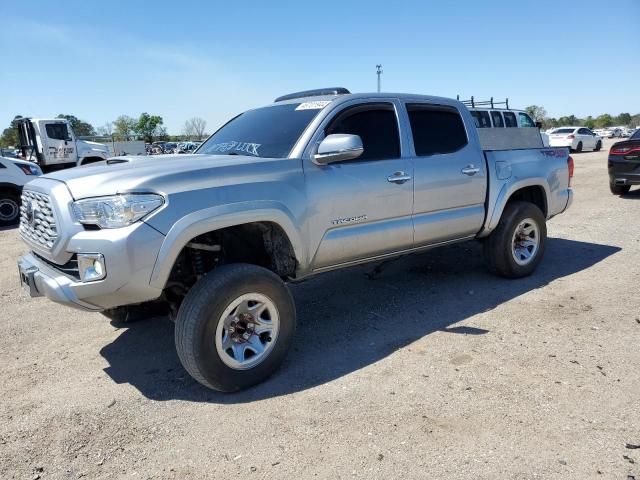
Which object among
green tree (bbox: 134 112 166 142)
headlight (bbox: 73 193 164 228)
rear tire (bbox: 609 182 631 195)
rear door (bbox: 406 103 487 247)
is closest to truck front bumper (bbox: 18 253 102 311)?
headlight (bbox: 73 193 164 228)

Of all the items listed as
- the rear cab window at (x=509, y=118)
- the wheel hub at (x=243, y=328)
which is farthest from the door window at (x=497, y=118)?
the wheel hub at (x=243, y=328)

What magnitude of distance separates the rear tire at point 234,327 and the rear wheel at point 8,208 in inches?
390

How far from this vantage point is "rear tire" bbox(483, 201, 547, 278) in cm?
520

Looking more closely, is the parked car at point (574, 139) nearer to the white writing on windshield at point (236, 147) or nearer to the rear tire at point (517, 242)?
the rear tire at point (517, 242)

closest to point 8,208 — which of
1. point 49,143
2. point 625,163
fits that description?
point 49,143

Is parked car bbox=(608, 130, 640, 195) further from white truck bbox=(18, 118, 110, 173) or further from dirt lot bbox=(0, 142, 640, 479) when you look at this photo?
white truck bbox=(18, 118, 110, 173)

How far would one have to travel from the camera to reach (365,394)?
3162 millimetres

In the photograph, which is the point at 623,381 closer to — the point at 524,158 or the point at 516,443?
the point at 516,443

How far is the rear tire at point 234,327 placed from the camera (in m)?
3.05

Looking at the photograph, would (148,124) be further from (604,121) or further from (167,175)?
(604,121)

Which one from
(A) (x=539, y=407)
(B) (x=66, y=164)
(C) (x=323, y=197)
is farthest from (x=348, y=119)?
(B) (x=66, y=164)

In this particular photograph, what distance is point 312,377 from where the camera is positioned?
3438 mm

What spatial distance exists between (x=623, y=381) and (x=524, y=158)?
2.83 m

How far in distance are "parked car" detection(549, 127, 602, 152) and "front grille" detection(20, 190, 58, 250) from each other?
28.5 m
